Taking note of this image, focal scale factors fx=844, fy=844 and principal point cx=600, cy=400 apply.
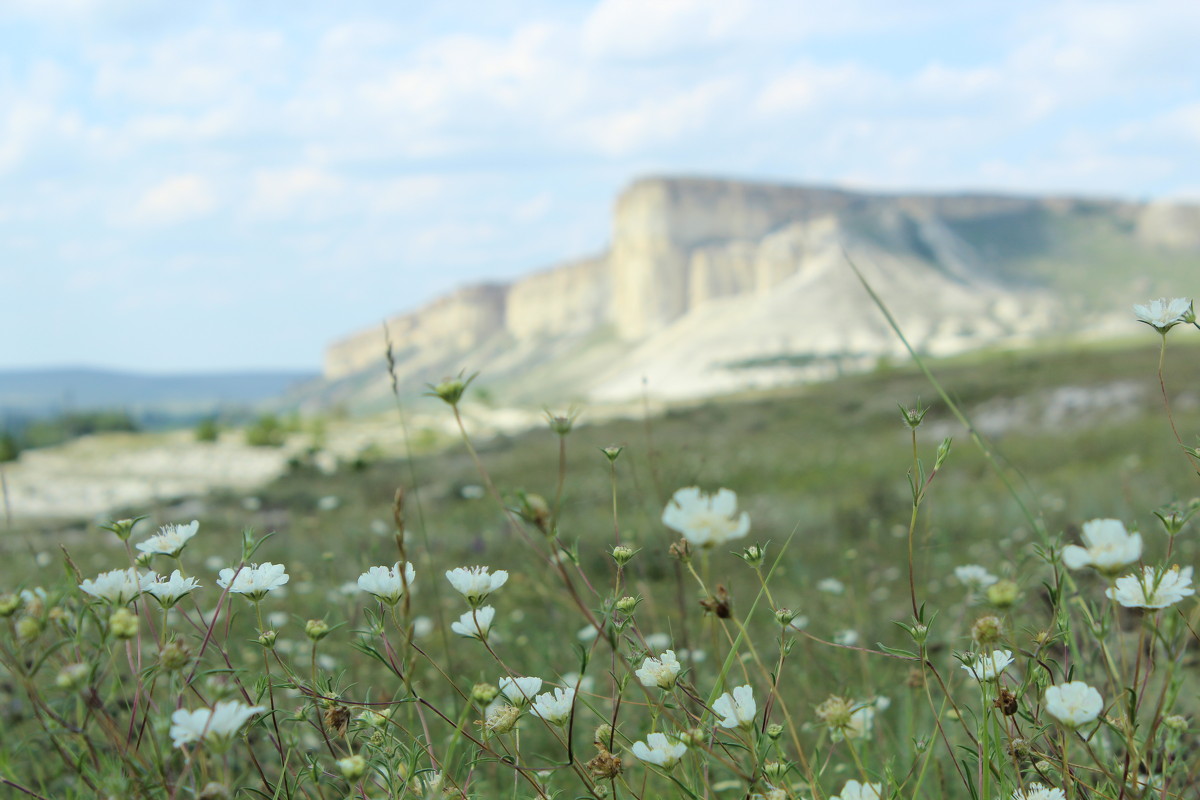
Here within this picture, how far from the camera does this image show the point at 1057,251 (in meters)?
125

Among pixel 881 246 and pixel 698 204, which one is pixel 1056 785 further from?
pixel 698 204

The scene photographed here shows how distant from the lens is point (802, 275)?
99.6 m

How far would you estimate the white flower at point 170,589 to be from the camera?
3.27ft

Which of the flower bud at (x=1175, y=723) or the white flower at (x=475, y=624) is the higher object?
the white flower at (x=475, y=624)

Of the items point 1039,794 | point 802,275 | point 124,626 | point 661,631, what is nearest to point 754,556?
point 1039,794

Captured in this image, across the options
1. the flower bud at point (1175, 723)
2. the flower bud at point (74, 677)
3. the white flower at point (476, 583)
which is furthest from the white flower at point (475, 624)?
the flower bud at point (1175, 723)

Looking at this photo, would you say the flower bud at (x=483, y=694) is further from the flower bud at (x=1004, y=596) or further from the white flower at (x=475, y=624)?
the flower bud at (x=1004, y=596)

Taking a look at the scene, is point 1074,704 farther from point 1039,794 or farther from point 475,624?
point 475,624

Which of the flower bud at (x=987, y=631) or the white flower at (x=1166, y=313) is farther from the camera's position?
the white flower at (x=1166, y=313)

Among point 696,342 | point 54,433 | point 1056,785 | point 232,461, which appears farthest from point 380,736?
point 696,342

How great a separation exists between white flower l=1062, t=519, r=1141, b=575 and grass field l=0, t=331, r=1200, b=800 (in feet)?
0.25

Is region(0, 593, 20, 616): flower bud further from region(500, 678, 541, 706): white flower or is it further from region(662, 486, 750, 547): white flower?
region(662, 486, 750, 547): white flower

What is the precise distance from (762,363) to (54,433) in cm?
4986

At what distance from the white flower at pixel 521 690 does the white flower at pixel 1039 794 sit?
1.93 ft
